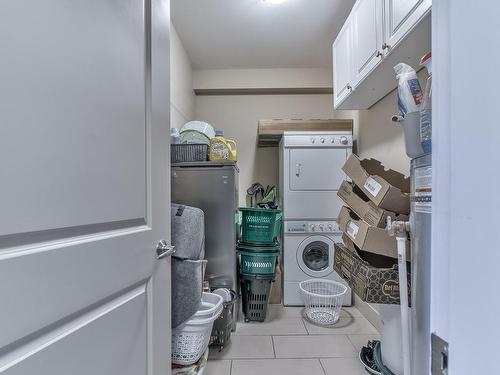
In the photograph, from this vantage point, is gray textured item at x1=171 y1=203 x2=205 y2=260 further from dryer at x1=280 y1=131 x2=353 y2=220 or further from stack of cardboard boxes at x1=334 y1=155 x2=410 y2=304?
dryer at x1=280 y1=131 x2=353 y2=220

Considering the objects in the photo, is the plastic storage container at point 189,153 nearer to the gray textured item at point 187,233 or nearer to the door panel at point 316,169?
the gray textured item at point 187,233

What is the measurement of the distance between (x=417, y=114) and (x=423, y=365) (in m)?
0.87

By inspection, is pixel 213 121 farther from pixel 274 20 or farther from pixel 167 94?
pixel 167 94

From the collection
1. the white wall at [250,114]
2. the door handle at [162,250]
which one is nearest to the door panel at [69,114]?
the door handle at [162,250]

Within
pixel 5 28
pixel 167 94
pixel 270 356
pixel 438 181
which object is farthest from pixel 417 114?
pixel 270 356

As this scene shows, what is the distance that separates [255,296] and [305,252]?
778 mm

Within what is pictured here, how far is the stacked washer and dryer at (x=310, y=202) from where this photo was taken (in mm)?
3049

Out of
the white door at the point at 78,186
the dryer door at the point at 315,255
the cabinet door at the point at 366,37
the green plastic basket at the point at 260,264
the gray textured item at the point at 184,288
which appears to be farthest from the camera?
the dryer door at the point at 315,255

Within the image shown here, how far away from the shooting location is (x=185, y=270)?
1435mm

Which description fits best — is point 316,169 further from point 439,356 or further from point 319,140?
point 439,356

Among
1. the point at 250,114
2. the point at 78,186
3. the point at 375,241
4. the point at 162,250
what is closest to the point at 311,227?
the point at 375,241

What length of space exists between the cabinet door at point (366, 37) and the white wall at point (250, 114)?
175cm

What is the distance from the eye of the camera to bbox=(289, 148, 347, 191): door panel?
3.07 m

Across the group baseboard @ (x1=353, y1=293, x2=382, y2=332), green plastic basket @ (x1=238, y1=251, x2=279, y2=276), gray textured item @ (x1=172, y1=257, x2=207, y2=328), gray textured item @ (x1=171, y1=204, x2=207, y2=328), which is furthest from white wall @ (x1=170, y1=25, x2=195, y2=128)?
baseboard @ (x1=353, y1=293, x2=382, y2=332)
